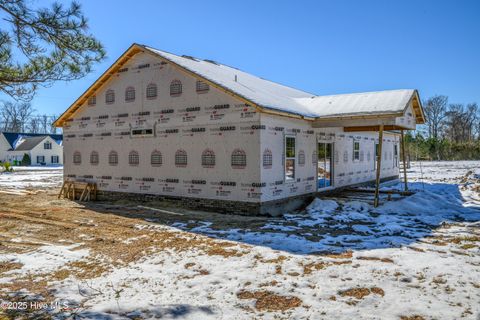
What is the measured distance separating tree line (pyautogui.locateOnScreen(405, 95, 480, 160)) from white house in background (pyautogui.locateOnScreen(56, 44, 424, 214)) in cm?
3625

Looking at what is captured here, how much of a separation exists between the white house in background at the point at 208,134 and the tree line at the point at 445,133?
36.3 metres

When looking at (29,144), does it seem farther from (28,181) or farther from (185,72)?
(185,72)

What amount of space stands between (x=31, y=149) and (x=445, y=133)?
68.5 metres

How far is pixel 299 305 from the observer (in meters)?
5.04

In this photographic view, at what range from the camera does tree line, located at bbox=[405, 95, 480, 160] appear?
160ft

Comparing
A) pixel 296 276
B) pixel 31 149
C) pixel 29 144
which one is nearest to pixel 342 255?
pixel 296 276

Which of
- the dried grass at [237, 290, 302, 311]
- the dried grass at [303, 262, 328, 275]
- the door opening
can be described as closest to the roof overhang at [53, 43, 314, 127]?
the door opening

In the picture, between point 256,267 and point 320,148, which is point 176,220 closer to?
point 256,267

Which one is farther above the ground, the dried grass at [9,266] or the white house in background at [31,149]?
the white house in background at [31,149]

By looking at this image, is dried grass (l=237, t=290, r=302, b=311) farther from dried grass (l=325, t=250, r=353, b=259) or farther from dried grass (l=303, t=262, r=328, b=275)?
dried grass (l=325, t=250, r=353, b=259)

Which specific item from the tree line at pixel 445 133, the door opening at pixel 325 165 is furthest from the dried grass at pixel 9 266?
the tree line at pixel 445 133

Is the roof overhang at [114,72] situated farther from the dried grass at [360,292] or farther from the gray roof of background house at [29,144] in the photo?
the gray roof of background house at [29,144]

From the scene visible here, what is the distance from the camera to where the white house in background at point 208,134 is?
39.6ft

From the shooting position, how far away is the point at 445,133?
2461 inches
